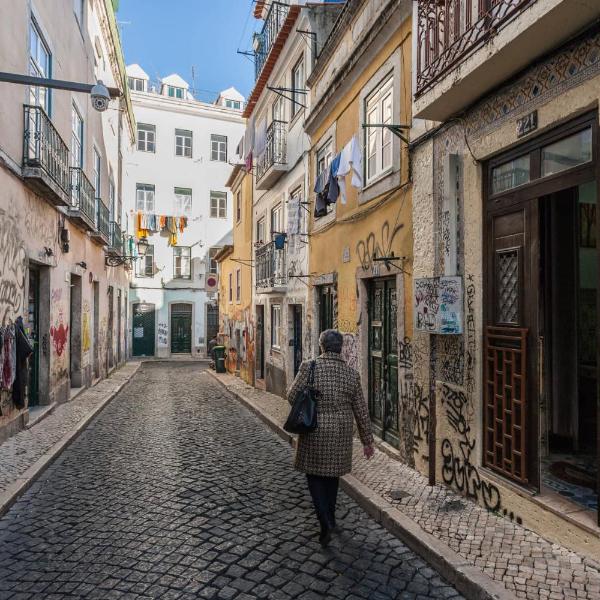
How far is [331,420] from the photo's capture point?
4.44 metres

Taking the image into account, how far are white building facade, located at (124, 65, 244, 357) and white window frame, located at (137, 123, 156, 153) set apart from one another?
0.17 feet

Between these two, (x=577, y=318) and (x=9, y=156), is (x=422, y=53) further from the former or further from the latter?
(x=9, y=156)

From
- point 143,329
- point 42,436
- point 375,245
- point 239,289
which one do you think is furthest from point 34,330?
point 143,329

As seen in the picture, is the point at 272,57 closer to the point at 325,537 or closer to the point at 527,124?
the point at 527,124

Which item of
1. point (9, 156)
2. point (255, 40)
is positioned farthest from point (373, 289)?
point (255, 40)

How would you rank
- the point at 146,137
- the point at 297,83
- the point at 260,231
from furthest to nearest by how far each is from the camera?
the point at 146,137, the point at 260,231, the point at 297,83

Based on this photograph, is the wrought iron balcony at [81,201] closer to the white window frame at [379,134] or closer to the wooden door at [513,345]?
the white window frame at [379,134]

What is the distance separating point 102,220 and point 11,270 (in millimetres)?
8184

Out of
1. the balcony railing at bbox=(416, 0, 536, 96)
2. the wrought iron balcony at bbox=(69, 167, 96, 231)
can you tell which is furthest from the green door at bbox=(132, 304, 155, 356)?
the balcony railing at bbox=(416, 0, 536, 96)

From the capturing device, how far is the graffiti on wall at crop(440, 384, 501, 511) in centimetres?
500

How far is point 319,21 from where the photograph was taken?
11094 millimetres

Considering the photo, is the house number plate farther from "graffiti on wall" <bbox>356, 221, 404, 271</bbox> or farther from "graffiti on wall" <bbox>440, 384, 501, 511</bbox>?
"graffiti on wall" <bbox>440, 384, 501, 511</bbox>

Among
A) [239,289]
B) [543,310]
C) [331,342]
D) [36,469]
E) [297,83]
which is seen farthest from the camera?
[239,289]

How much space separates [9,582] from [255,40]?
1660 cm
